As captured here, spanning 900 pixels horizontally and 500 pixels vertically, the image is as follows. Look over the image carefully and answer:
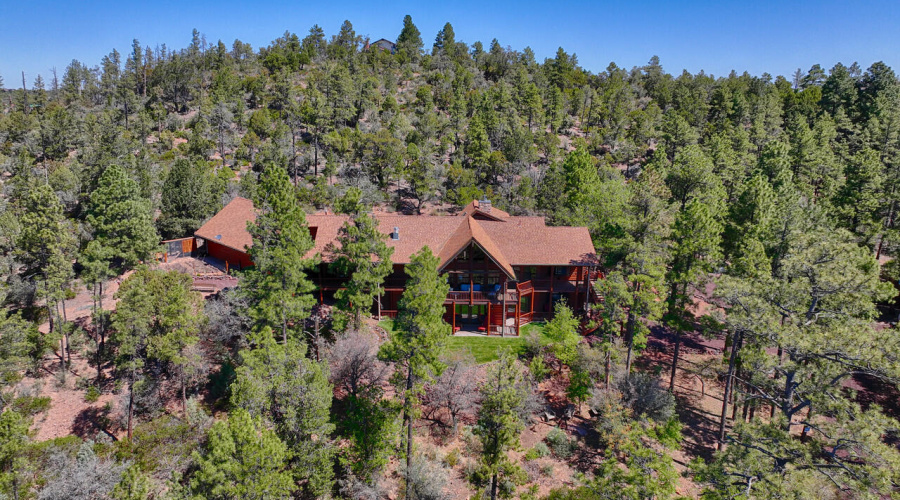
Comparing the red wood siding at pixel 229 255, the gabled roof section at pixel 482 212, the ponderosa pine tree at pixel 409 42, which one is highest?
the ponderosa pine tree at pixel 409 42

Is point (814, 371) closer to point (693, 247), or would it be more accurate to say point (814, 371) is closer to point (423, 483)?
point (693, 247)

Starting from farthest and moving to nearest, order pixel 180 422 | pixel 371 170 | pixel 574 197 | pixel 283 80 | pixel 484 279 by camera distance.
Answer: pixel 283 80, pixel 371 170, pixel 574 197, pixel 484 279, pixel 180 422

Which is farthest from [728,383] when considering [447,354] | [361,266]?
[361,266]

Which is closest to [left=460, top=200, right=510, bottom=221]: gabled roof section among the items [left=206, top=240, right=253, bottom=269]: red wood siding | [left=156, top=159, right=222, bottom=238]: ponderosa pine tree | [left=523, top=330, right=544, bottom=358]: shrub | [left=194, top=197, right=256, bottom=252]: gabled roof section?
[left=523, top=330, right=544, bottom=358]: shrub

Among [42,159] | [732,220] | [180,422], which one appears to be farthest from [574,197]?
[42,159]

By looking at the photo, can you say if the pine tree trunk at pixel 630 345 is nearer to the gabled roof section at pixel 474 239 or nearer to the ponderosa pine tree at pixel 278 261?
the gabled roof section at pixel 474 239

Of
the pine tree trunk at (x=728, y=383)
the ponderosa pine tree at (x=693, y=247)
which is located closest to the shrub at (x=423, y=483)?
the pine tree trunk at (x=728, y=383)

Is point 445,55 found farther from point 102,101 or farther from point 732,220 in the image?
point 732,220

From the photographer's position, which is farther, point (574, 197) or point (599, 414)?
point (574, 197)
